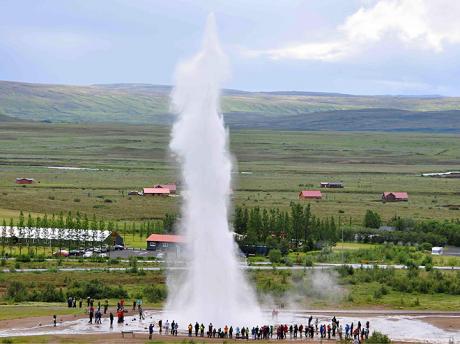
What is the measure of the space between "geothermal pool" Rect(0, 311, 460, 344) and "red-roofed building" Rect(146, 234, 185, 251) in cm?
2342

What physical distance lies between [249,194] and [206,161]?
7526 cm

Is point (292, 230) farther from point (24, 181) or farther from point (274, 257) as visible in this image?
point (24, 181)

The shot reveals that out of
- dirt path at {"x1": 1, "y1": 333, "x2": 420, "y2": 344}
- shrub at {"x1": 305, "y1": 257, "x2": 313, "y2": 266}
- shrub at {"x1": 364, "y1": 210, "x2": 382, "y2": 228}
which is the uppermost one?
shrub at {"x1": 364, "y1": 210, "x2": 382, "y2": 228}

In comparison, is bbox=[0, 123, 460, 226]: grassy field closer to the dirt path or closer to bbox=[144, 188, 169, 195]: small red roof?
bbox=[144, 188, 169, 195]: small red roof

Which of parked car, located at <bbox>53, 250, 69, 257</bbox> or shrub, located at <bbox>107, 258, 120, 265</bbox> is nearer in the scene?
shrub, located at <bbox>107, 258, 120, 265</bbox>

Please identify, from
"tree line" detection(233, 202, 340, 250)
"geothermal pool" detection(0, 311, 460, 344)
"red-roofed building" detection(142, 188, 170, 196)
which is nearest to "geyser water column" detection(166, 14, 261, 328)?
"geothermal pool" detection(0, 311, 460, 344)

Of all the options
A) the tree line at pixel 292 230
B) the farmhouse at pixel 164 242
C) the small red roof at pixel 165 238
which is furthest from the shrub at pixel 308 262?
the small red roof at pixel 165 238

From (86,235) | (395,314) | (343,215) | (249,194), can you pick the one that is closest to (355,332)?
(395,314)

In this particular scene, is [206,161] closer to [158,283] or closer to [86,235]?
[158,283]

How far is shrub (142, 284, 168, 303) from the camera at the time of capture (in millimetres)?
51938

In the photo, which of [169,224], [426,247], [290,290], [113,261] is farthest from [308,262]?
[169,224]

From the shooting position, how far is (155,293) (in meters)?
52.6

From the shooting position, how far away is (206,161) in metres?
45.0

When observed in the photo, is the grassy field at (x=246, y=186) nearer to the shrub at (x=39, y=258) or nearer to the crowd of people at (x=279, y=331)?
the shrub at (x=39, y=258)
